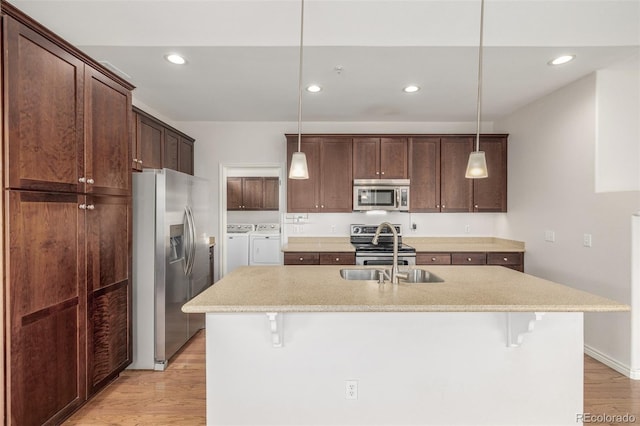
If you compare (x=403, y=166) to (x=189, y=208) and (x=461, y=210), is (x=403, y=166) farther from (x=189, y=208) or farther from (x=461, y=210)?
(x=189, y=208)

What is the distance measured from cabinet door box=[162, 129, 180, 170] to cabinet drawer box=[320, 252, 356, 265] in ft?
6.74

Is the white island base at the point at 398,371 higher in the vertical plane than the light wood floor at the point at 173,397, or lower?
higher

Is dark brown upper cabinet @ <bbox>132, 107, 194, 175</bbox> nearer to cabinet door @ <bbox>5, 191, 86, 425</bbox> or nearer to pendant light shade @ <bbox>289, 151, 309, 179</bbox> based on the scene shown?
cabinet door @ <bbox>5, 191, 86, 425</bbox>

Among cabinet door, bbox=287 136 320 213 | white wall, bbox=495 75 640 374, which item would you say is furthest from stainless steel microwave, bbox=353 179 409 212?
white wall, bbox=495 75 640 374

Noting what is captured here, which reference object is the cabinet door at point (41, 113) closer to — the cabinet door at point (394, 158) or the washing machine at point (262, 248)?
the cabinet door at point (394, 158)

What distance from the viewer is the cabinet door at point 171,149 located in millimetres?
3654

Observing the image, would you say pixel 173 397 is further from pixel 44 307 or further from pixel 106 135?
pixel 106 135

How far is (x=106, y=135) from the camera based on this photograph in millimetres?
2275

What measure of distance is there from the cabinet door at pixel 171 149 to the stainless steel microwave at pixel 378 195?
2.21m

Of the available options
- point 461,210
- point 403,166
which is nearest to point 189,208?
point 403,166

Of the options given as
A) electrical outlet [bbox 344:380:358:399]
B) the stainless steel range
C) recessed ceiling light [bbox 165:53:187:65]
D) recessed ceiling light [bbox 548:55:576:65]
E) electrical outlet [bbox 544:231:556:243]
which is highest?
recessed ceiling light [bbox 548:55:576:65]

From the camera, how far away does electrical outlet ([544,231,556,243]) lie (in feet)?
11.0

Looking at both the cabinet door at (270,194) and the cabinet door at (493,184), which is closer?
the cabinet door at (493,184)

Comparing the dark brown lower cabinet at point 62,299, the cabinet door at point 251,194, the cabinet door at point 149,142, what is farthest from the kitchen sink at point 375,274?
the cabinet door at point 251,194
